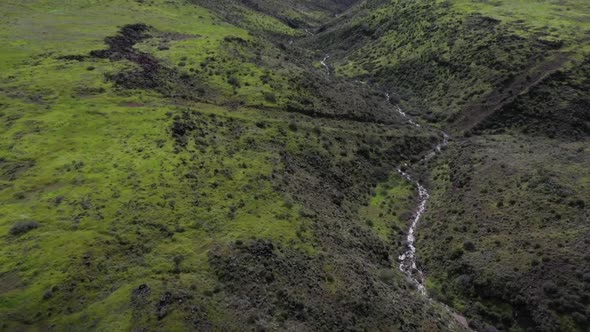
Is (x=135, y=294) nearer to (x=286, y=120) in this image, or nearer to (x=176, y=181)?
(x=176, y=181)

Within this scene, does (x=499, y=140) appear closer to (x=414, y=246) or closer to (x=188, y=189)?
(x=414, y=246)

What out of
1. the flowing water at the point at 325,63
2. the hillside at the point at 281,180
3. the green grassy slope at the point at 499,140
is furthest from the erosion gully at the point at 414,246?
the flowing water at the point at 325,63

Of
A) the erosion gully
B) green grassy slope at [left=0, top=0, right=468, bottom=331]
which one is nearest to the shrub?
green grassy slope at [left=0, top=0, right=468, bottom=331]

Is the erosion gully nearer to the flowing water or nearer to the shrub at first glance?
the shrub

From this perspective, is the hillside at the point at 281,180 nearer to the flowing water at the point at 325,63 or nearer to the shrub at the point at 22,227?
the shrub at the point at 22,227

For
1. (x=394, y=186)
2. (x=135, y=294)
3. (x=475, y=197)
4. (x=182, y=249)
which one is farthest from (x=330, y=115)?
(x=135, y=294)

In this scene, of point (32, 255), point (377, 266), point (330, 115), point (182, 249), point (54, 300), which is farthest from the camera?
point (330, 115)
